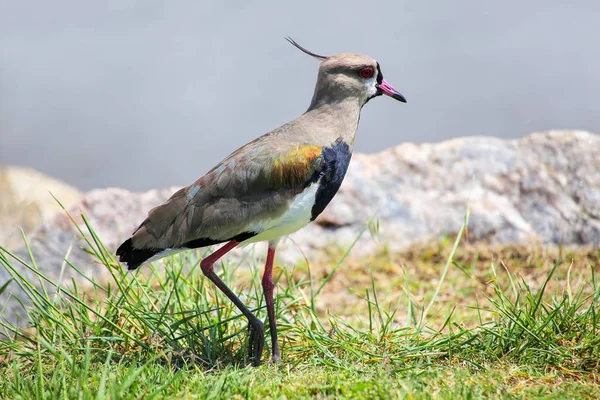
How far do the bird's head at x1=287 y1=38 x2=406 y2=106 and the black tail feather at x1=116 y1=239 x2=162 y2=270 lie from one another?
140 centimetres

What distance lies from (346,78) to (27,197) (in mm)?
6620

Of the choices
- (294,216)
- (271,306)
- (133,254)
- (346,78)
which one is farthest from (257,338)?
(346,78)

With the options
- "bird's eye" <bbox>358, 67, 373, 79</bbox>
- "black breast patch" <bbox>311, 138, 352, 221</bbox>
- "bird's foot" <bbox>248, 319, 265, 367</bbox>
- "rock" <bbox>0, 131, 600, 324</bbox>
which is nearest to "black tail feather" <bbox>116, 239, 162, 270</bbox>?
"bird's foot" <bbox>248, 319, 265, 367</bbox>

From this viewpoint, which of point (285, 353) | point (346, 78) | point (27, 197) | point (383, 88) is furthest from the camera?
point (27, 197)

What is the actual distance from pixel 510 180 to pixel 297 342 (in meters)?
3.93

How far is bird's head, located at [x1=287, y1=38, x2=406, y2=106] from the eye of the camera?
4.58 metres

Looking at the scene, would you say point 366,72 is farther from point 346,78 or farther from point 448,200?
point 448,200

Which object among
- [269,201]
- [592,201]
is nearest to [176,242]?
[269,201]

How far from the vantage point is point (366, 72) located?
4.64m

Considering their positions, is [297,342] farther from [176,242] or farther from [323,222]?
[323,222]

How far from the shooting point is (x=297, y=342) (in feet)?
15.2

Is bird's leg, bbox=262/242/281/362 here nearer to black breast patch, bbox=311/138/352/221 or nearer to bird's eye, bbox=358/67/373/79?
black breast patch, bbox=311/138/352/221

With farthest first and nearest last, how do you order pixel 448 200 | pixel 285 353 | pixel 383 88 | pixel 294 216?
pixel 448 200, pixel 383 88, pixel 285 353, pixel 294 216

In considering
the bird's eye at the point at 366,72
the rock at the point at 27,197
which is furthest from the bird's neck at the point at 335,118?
the rock at the point at 27,197
